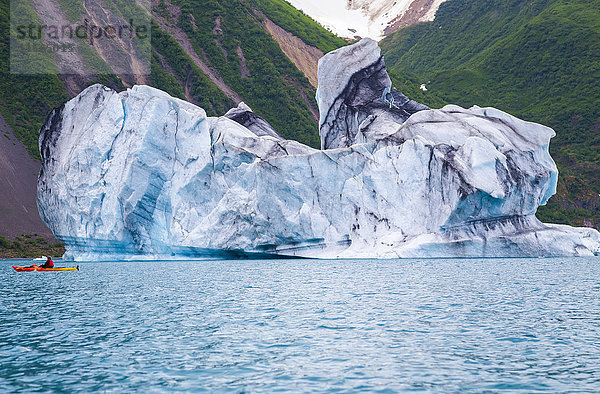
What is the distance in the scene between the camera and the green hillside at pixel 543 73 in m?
66.8

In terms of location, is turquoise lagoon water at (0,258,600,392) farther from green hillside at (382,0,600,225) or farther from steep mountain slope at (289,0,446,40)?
steep mountain slope at (289,0,446,40)

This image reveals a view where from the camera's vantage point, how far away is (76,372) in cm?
819

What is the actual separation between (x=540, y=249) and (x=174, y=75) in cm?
6798

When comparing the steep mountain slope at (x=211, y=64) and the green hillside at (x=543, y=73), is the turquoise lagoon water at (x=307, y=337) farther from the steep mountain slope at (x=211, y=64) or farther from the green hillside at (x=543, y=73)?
the steep mountain slope at (x=211, y=64)

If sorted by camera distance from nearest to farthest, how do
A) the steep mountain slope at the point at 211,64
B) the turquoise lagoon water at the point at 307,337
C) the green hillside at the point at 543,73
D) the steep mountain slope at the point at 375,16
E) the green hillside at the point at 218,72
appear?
1. the turquoise lagoon water at the point at 307,337
2. the green hillside at the point at 543,73
3. the green hillside at the point at 218,72
4. the steep mountain slope at the point at 211,64
5. the steep mountain slope at the point at 375,16

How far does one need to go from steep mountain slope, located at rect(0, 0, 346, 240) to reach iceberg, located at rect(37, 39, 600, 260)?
127ft

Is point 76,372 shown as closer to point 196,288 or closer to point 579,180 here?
point 196,288

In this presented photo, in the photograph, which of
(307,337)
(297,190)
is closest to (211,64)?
(297,190)

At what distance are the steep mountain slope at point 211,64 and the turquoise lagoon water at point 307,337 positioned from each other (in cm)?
5819

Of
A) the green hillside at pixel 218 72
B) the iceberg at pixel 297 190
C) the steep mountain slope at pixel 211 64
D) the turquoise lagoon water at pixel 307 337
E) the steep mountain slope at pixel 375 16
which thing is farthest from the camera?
the steep mountain slope at pixel 375 16

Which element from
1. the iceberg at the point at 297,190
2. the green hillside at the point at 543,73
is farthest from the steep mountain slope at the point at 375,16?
the iceberg at the point at 297,190

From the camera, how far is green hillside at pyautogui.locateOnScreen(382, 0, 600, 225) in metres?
66.8

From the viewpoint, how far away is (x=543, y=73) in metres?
83.9

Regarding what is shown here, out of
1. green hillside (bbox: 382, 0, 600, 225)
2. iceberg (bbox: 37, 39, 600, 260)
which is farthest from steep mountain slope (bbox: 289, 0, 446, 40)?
iceberg (bbox: 37, 39, 600, 260)
